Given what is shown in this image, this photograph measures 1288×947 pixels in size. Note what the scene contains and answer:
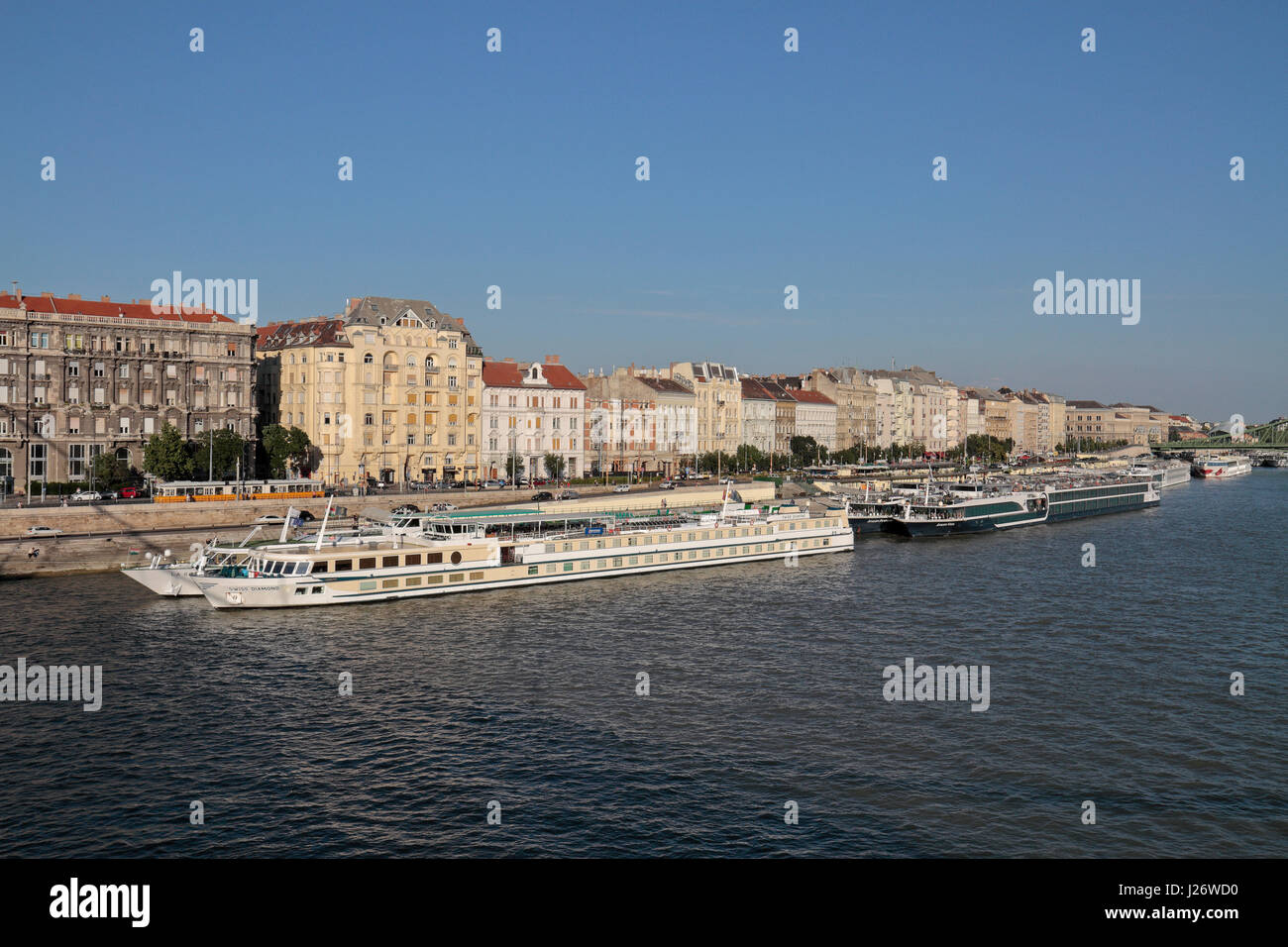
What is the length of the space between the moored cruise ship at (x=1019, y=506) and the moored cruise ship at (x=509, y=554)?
15.1 meters

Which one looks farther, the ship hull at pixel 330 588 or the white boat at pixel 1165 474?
the white boat at pixel 1165 474

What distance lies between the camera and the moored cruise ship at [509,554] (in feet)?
161

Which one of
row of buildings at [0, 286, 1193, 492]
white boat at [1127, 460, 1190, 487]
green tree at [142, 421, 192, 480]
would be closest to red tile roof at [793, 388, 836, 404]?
row of buildings at [0, 286, 1193, 492]

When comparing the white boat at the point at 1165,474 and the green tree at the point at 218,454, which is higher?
the green tree at the point at 218,454

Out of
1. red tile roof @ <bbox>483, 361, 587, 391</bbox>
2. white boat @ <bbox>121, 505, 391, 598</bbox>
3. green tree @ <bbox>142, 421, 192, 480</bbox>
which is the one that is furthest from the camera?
red tile roof @ <bbox>483, 361, 587, 391</bbox>

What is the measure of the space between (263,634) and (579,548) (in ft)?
65.7

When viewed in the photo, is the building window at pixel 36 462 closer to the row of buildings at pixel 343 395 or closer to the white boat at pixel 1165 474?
the row of buildings at pixel 343 395

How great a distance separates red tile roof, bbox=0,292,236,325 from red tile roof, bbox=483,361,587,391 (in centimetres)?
2929

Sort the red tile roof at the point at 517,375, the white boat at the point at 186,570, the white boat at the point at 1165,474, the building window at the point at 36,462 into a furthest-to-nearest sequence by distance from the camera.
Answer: the white boat at the point at 1165,474 → the red tile roof at the point at 517,375 → the building window at the point at 36,462 → the white boat at the point at 186,570

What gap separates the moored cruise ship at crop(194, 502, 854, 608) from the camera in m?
48.9

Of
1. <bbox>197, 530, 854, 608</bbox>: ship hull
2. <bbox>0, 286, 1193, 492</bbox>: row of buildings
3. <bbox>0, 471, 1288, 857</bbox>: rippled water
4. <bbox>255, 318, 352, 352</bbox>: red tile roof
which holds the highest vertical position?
<bbox>255, 318, 352, 352</bbox>: red tile roof

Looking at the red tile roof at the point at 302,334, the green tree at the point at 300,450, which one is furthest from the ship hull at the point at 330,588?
the red tile roof at the point at 302,334

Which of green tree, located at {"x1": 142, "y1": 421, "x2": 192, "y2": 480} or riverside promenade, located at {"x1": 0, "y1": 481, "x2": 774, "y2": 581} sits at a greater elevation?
green tree, located at {"x1": 142, "y1": 421, "x2": 192, "y2": 480}

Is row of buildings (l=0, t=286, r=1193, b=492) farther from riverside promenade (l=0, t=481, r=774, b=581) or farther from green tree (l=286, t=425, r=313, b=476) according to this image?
riverside promenade (l=0, t=481, r=774, b=581)
